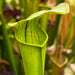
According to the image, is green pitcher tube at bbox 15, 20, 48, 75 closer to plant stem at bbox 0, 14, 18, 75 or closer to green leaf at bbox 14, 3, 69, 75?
green leaf at bbox 14, 3, 69, 75

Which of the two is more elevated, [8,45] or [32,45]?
[32,45]

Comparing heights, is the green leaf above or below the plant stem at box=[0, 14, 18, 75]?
above

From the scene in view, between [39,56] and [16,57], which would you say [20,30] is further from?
[16,57]

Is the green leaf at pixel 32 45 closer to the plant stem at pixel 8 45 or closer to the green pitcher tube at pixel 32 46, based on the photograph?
the green pitcher tube at pixel 32 46

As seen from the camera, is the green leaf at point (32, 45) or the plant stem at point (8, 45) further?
the plant stem at point (8, 45)

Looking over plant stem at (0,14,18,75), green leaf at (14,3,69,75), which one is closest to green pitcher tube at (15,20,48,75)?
green leaf at (14,3,69,75)

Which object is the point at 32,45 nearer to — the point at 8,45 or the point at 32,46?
the point at 32,46

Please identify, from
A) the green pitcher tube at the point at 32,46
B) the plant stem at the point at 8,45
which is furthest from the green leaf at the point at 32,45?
the plant stem at the point at 8,45

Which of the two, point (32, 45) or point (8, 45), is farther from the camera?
point (8, 45)

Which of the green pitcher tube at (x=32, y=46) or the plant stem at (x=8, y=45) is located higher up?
the green pitcher tube at (x=32, y=46)

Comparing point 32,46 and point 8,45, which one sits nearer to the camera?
point 32,46

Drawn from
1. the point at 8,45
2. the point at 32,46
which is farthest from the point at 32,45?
the point at 8,45

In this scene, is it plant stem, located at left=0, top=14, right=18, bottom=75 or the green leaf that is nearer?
the green leaf
